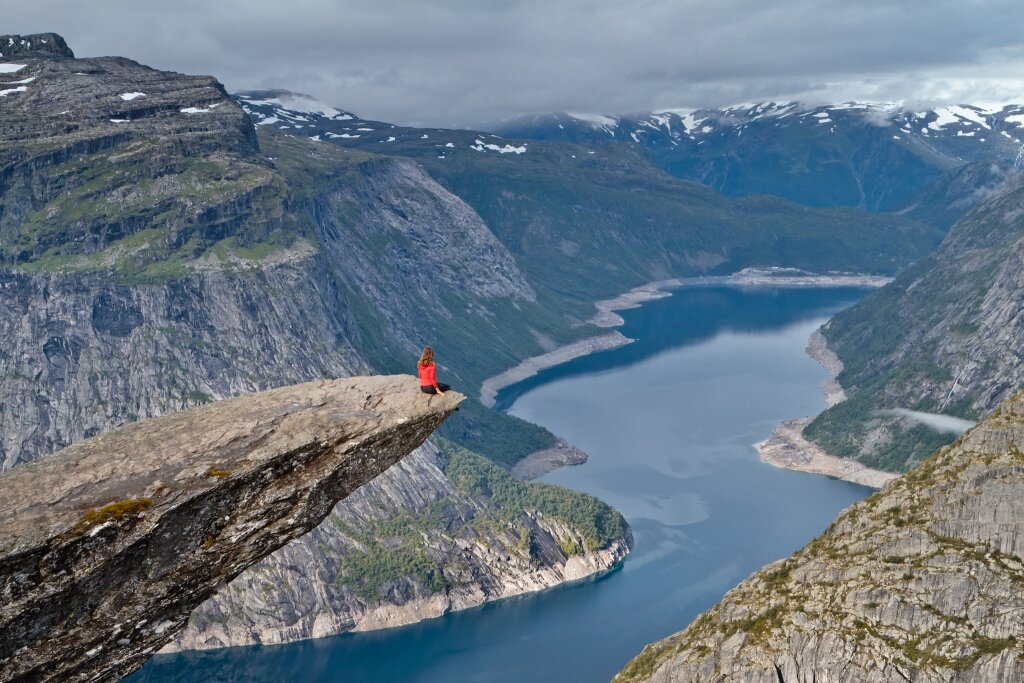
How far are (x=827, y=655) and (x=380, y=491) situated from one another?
124 metres

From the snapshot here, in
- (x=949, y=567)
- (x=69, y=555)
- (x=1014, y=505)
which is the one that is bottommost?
(x=949, y=567)

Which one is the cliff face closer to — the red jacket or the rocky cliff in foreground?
the rocky cliff in foreground

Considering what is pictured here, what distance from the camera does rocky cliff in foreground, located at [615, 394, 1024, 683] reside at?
71375 mm

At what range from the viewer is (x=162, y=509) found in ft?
59.1

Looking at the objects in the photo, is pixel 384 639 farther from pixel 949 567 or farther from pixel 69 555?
pixel 69 555

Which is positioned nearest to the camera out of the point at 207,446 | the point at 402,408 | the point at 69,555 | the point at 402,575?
the point at 69,555

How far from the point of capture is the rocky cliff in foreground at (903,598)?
71375 mm

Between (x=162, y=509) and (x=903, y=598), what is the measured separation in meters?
69.9

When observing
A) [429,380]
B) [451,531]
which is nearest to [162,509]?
[429,380]

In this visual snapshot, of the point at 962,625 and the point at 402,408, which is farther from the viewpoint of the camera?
the point at 962,625

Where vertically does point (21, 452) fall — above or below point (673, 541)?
above

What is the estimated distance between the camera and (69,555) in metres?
17.1

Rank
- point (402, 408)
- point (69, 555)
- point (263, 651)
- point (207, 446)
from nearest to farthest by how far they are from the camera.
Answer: point (69, 555), point (207, 446), point (402, 408), point (263, 651)

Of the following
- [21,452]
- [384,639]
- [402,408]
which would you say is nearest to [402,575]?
[384,639]
